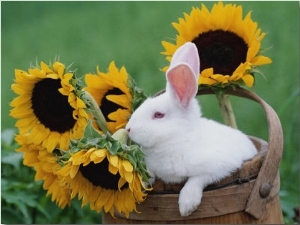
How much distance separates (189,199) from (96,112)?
18.8 inches

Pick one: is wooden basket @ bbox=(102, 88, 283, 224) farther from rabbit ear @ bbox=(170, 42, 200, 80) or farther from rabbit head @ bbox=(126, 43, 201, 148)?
rabbit ear @ bbox=(170, 42, 200, 80)

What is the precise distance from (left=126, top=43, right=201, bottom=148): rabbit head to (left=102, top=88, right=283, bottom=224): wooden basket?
157 mm

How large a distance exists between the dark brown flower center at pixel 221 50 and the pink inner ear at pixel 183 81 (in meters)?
0.33

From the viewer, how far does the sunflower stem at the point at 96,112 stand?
2.43 meters

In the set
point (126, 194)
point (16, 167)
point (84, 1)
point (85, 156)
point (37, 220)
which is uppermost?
point (85, 156)

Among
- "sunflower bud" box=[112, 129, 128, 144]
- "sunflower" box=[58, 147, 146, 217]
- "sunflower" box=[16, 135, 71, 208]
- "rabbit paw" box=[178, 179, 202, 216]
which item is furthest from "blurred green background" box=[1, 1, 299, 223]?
"rabbit paw" box=[178, 179, 202, 216]

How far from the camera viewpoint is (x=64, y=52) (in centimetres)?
595

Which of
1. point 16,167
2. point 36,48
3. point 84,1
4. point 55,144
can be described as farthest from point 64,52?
point 55,144

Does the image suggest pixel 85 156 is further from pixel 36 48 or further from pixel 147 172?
pixel 36 48

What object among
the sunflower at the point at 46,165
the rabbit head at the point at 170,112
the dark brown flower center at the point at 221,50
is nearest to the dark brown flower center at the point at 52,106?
the sunflower at the point at 46,165

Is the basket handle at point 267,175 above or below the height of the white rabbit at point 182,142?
below

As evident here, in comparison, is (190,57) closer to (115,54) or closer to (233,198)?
(233,198)

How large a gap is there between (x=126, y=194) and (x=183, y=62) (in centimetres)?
46

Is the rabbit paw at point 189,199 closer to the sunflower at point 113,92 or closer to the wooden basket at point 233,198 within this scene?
the wooden basket at point 233,198
